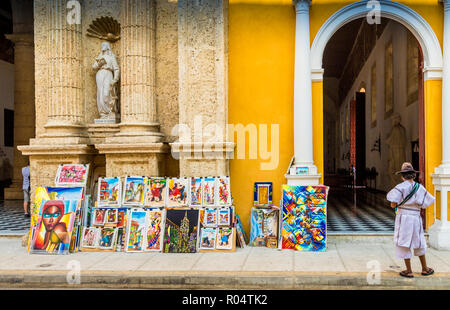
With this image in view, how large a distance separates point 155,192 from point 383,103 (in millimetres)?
15223

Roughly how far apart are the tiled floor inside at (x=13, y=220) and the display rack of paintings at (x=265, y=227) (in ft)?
15.9

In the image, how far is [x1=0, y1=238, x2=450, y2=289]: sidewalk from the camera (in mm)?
6297

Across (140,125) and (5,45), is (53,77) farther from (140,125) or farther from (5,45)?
(5,45)

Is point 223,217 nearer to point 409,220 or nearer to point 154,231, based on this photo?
point 154,231

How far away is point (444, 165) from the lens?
27.8 feet

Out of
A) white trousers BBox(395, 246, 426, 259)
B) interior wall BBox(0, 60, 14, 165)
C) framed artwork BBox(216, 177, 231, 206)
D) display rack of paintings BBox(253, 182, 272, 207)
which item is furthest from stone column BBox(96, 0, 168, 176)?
interior wall BBox(0, 60, 14, 165)

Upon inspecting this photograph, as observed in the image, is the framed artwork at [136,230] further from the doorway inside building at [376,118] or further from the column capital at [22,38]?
the column capital at [22,38]

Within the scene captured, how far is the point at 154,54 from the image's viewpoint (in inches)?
367

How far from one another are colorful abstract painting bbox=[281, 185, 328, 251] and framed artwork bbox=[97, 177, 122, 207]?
299 centimetres

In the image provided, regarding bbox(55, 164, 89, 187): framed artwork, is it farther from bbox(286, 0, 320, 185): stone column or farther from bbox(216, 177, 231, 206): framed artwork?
bbox(286, 0, 320, 185): stone column

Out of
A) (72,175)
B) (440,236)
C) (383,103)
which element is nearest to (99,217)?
(72,175)

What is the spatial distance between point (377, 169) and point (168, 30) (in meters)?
14.9

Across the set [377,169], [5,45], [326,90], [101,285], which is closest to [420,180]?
[101,285]

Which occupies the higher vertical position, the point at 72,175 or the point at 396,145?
the point at 396,145
